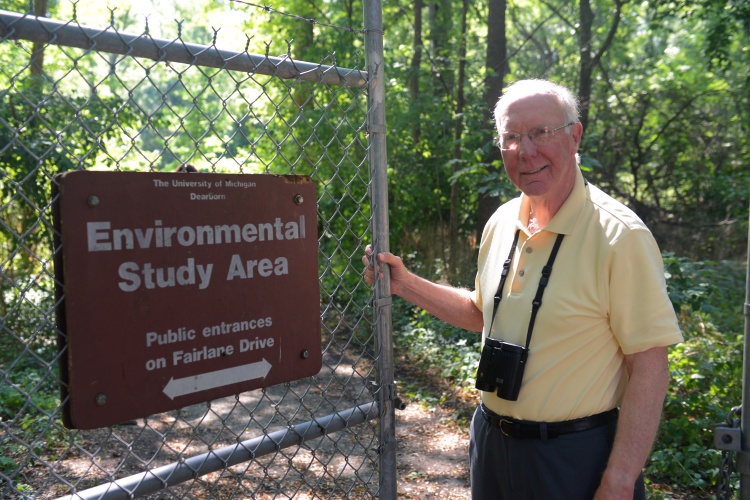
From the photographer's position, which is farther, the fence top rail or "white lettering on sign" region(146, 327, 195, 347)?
"white lettering on sign" region(146, 327, 195, 347)

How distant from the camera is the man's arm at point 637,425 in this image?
2051mm

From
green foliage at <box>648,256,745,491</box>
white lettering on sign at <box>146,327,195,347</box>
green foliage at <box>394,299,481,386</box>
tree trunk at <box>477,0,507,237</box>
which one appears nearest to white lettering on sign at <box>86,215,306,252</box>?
white lettering on sign at <box>146,327,195,347</box>

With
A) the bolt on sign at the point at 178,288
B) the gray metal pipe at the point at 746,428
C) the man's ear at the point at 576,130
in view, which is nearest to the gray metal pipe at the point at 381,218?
the bolt on sign at the point at 178,288

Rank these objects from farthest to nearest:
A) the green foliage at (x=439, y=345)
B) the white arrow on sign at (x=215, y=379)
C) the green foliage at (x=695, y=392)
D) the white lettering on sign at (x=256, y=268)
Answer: the green foliage at (x=439, y=345) → the green foliage at (x=695, y=392) → the white lettering on sign at (x=256, y=268) → the white arrow on sign at (x=215, y=379)

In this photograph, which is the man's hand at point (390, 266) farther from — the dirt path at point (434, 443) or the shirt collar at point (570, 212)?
the dirt path at point (434, 443)

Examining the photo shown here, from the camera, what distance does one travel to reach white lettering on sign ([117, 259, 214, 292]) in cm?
159

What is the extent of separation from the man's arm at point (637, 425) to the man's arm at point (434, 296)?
2.64 ft

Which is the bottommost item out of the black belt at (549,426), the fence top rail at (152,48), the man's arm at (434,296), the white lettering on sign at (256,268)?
the black belt at (549,426)

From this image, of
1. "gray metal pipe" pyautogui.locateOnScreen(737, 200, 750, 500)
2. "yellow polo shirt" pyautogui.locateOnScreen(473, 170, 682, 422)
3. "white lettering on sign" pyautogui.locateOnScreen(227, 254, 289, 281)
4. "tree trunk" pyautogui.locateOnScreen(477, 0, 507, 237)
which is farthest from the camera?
"tree trunk" pyautogui.locateOnScreen(477, 0, 507, 237)

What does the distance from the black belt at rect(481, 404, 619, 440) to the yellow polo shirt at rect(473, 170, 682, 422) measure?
20 mm

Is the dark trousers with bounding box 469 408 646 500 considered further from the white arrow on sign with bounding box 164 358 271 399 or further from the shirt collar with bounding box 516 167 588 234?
the white arrow on sign with bounding box 164 358 271 399

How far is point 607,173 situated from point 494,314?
33.1 ft

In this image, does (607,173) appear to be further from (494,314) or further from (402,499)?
(494,314)

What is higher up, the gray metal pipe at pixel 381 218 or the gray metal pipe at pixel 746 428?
the gray metal pipe at pixel 381 218
